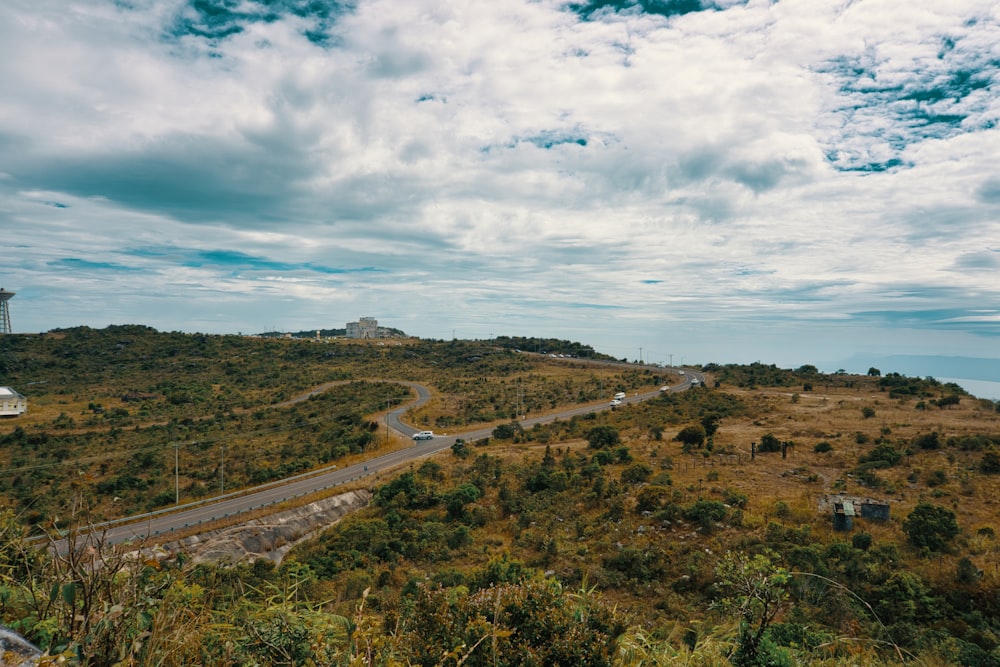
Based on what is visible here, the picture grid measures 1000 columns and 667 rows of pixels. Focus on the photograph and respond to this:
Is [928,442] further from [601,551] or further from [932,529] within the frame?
[601,551]

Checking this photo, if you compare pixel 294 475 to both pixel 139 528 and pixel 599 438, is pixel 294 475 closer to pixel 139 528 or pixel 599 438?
pixel 139 528

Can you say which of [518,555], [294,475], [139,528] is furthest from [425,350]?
[518,555]

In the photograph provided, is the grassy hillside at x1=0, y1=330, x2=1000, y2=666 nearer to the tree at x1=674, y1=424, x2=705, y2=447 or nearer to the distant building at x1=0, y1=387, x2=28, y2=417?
the tree at x1=674, y1=424, x2=705, y2=447

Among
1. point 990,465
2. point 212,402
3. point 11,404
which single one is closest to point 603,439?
point 990,465

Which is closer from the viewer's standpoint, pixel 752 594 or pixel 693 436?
pixel 752 594

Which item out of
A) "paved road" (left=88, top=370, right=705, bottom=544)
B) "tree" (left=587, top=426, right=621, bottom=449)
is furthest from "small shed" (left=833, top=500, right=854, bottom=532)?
"paved road" (left=88, top=370, right=705, bottom=544)

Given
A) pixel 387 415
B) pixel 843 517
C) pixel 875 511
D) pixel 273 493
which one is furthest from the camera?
pixel 387 415
